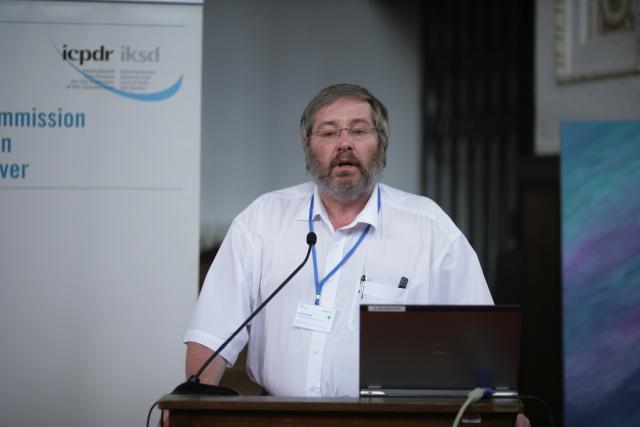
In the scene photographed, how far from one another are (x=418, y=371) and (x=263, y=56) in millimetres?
3792

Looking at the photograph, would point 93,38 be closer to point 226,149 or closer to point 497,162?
point 226,149

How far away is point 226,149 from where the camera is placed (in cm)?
503

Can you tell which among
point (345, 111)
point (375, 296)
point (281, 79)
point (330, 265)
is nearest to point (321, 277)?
point (330, 265)

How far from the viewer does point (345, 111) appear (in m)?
2.41

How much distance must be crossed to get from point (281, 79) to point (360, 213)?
9.56 ft

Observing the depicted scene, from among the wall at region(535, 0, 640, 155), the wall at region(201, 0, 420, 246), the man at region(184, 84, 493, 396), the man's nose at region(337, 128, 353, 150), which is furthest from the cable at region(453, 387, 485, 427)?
the wall at region(201, 0, 420, 246)

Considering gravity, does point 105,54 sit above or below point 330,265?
above

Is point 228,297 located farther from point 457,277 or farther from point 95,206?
point 95,206

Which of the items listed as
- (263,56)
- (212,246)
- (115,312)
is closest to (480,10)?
(263,56)

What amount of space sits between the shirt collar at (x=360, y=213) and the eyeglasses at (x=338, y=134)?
0.19 m

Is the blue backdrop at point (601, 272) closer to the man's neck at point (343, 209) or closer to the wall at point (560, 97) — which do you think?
the wall at point (560, 97)

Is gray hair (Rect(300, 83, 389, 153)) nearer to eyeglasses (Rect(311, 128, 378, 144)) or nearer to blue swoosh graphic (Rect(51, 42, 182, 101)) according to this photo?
eyeglasses (Rect(311, 128, 378, 144))

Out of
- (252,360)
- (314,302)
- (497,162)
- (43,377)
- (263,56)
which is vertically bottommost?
(43,377)

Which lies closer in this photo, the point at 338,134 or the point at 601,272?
the point at 338,134
